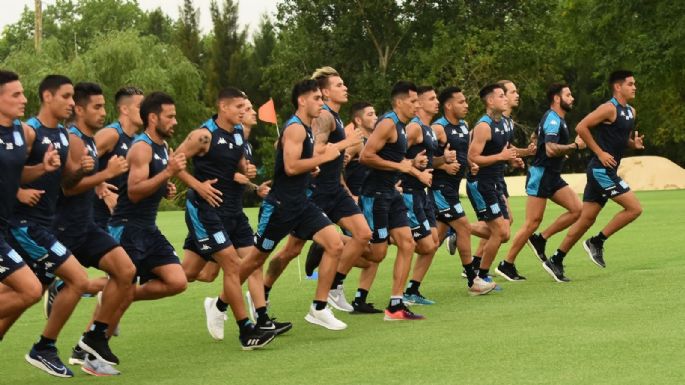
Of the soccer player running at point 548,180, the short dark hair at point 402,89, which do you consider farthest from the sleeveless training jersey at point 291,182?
the soccer player running at point 548,180

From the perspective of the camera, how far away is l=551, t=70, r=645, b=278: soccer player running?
1673 centimetres

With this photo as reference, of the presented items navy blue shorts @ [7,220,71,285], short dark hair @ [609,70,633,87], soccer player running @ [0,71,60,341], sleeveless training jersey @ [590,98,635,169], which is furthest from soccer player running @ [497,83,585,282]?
soccer player running @ [0,71,60,341]

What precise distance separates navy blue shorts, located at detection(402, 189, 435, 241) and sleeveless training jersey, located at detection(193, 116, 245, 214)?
263 cm

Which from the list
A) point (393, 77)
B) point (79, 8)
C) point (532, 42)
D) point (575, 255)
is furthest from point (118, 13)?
point (575, 255)

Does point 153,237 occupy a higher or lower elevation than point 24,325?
higher

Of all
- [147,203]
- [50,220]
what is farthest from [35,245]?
[147,203]

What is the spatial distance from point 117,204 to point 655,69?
4144 centimetres

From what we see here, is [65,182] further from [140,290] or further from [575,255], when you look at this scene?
[575,255]

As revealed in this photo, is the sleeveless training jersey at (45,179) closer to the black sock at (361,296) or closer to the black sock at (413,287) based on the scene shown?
the black sock at (361,296)

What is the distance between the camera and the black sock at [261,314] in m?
11.8

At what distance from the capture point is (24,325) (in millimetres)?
13930

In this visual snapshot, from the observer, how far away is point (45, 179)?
9992mm

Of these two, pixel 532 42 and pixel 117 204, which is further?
pixel 532 42

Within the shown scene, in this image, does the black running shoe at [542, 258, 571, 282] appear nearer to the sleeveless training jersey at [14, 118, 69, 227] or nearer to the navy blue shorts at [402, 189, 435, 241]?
the navy blue shorts at [402, 189, 435, 241]
